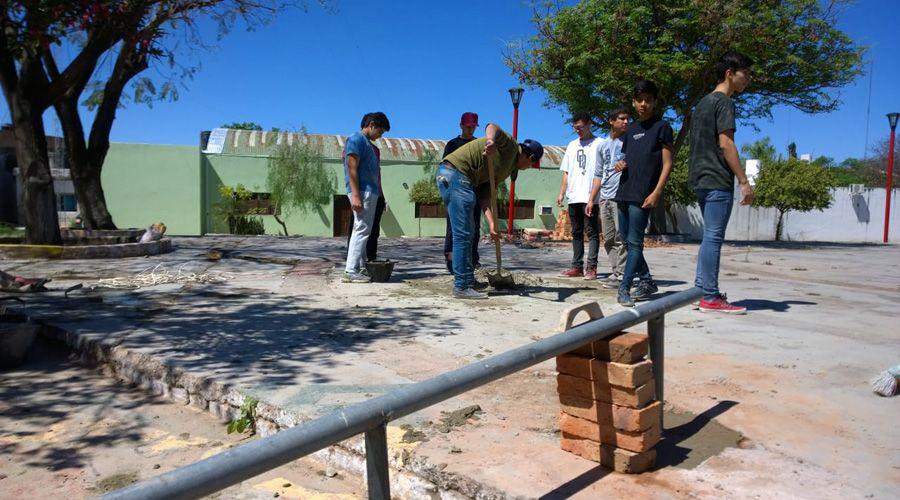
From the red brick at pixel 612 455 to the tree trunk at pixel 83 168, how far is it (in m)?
11.7

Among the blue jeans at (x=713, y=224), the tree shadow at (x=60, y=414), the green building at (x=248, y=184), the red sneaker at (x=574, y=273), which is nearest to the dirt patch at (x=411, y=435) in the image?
the tree shadow at (x=60, y=414)

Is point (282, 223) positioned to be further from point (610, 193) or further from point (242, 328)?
point (242, 328)

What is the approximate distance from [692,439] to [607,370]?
0.58 m

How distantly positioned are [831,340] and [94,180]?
39.6ft

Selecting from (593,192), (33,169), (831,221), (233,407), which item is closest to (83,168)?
(33,169)

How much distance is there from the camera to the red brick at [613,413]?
7.06ft

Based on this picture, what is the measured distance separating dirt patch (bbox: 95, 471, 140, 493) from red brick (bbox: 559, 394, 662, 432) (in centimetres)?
174

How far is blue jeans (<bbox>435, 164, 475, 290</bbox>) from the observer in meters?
5.51

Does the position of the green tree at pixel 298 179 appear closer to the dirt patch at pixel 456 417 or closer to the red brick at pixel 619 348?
the dirt patch at pixel 456 417

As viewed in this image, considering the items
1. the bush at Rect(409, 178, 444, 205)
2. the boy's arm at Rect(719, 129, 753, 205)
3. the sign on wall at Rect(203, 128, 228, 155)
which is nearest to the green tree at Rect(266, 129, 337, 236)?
the sign on wall at Rect(203, 128, 228, 155)

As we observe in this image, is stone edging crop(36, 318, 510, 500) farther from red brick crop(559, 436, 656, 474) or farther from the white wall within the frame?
the white wall

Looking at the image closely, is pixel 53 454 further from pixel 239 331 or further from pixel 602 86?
pixel 602 86

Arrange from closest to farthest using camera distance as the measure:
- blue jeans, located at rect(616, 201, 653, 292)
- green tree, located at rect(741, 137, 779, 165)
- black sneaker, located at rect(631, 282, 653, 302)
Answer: blue jeans, located at rect(616, 201, 653, 292), black sneaker, located at rect(631, 282, 653, 302), green tree, located at rect(741, 137, 779, 165)

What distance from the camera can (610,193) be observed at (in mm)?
6473
